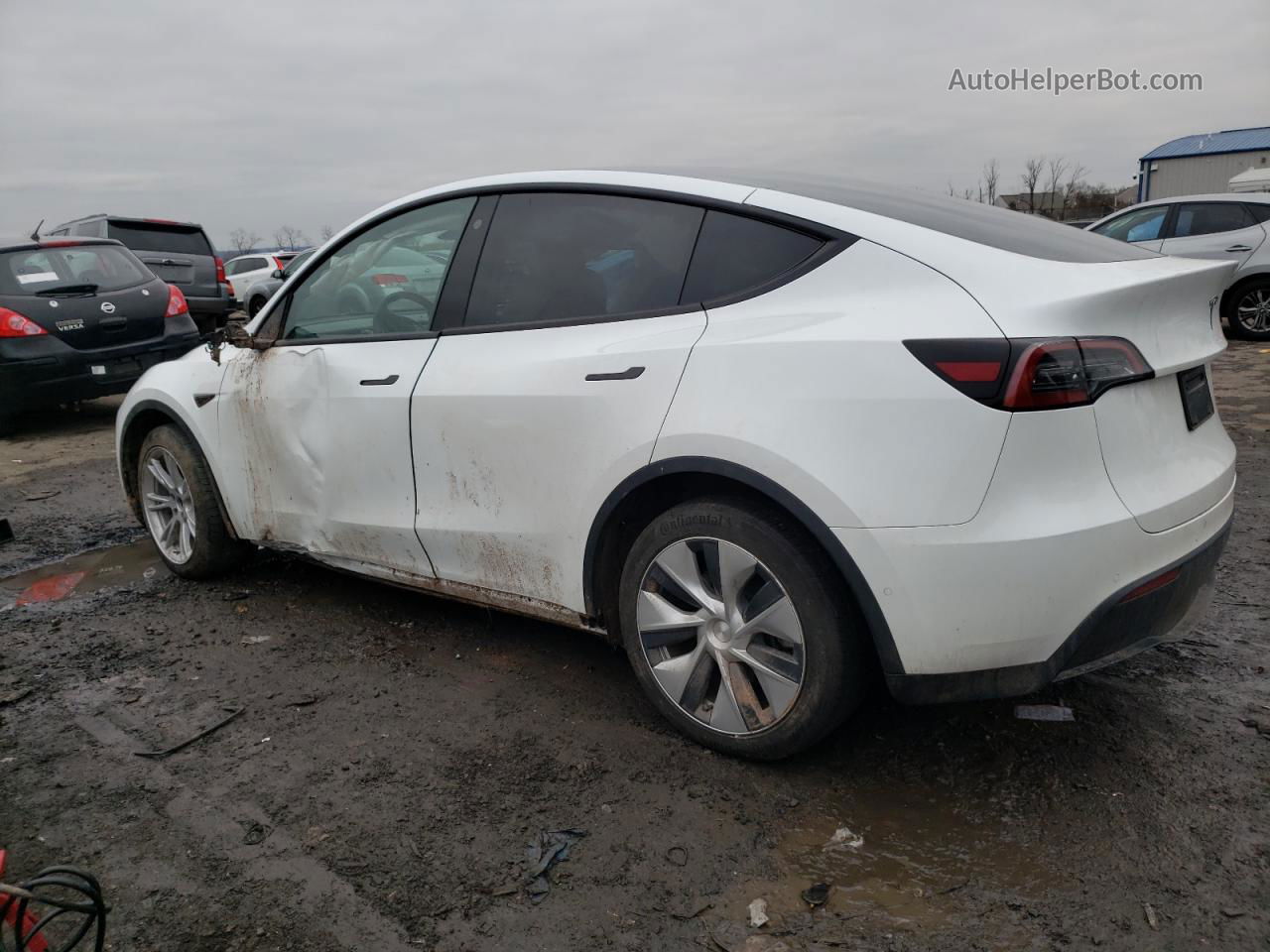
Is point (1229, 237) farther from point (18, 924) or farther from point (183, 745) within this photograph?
point (18, 924)

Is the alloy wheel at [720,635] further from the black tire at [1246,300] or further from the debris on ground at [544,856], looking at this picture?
the black tire at [1246,300]

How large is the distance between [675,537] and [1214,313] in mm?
1649

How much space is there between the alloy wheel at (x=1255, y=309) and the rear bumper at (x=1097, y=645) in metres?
10.1

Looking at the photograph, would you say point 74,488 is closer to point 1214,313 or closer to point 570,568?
point 570,568

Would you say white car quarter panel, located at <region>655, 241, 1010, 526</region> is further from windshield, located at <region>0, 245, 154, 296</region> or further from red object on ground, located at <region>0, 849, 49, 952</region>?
windshield, located at <region>0, 245, 154, 296</region>

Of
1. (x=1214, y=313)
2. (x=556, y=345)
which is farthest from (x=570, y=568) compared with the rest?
(x=1214, y=313)

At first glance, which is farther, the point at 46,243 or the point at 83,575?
the point at 46,243

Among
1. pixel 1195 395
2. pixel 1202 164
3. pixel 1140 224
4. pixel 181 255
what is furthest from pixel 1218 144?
pixel 1195 395

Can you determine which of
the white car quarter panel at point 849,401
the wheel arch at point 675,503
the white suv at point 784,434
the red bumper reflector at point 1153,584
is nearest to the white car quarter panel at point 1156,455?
the white suv at point 784,434

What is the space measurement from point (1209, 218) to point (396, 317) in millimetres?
10658

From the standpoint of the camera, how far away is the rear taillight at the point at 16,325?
8188 mm

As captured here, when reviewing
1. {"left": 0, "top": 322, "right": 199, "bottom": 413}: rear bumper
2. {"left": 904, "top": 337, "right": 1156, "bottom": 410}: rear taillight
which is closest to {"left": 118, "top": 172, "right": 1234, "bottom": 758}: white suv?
{"left": 904, "top": 337, "right": 1156, "bottom": 410}: rear taillight

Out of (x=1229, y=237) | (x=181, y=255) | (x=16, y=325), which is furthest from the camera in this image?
(x=181, y=255)

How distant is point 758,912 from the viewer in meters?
Answer: 2.19
